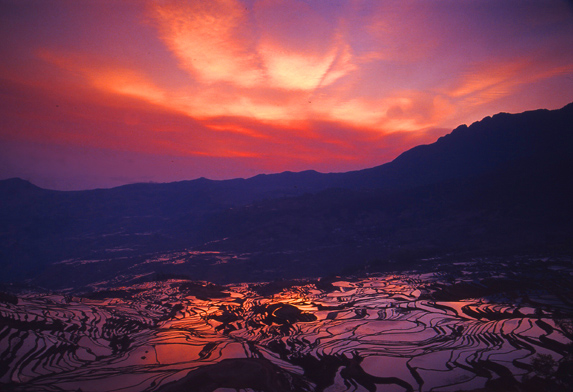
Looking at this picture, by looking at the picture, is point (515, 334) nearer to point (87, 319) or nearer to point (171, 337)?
point (171, 337)

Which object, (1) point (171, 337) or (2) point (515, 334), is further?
(1) point (171, 337)

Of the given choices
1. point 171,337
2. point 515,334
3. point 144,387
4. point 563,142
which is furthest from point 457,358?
point 563,142

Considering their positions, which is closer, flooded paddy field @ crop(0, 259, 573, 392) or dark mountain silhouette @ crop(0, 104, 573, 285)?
flooded paddy field @ crop(0, 259, 573, 392)

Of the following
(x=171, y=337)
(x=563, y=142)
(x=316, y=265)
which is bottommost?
(x=316, y=265)

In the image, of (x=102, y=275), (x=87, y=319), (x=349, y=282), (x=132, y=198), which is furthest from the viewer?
(x=132, y=198)
